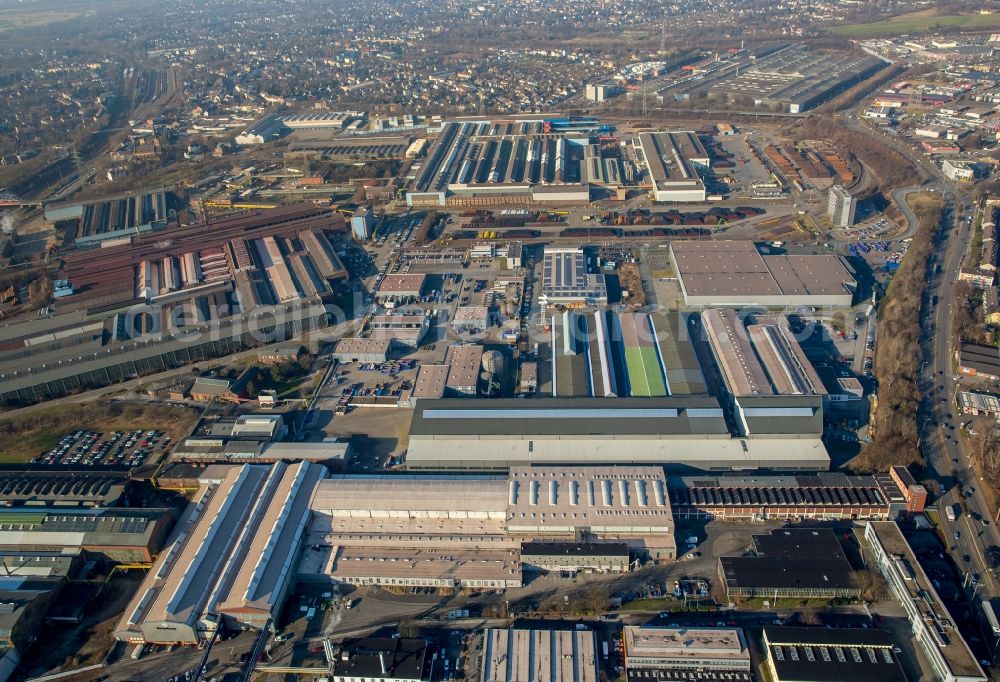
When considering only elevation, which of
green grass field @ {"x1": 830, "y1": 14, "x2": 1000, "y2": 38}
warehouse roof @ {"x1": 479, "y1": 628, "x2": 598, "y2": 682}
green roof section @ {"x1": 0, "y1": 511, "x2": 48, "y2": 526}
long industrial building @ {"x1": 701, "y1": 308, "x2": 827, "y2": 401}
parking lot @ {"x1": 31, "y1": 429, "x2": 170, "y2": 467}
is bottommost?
parking lot @ {"x1": 31, "y1": 429, "x2": 170, "y2": 467}

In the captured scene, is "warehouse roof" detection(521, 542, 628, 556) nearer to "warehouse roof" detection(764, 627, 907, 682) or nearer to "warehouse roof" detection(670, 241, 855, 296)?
"warehouse roof" detection(764, 627, 907, 682)

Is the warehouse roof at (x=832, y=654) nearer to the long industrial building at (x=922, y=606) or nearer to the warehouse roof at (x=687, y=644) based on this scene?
the warehouse roof at (x=687, y=644)

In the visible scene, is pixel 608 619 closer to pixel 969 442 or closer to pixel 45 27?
pixel 969 442

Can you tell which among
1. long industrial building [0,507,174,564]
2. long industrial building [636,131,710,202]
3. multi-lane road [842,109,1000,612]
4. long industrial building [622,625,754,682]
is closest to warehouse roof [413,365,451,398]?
long industrial building [0,507,174,564]

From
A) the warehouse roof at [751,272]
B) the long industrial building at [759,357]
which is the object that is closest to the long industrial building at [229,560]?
the long industrial building at [759,357]

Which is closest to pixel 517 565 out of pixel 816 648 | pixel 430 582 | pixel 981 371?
pixel 430 582

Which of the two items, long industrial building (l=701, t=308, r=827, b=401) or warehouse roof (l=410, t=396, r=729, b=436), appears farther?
long industrial building (l=701, t=308, r=827, b=401)
